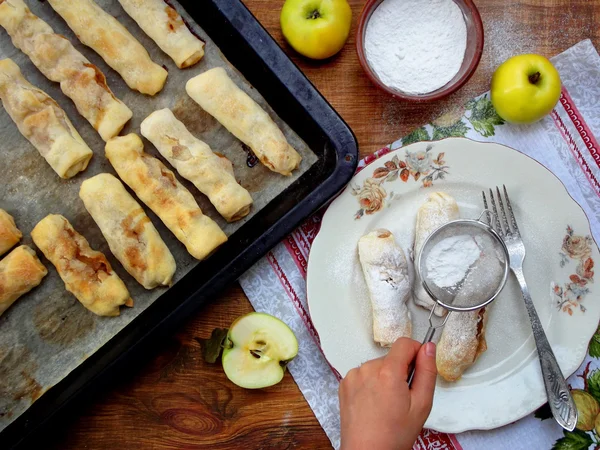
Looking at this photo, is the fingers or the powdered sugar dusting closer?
the fingers

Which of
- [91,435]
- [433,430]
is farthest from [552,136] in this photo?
[91,435]

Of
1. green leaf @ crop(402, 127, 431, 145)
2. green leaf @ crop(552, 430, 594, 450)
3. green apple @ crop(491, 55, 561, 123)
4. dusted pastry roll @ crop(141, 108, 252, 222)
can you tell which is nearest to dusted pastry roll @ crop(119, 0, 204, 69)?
dusted pastry roll @ crop(141, 108, 252, 222)

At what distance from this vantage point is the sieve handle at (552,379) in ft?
6.07

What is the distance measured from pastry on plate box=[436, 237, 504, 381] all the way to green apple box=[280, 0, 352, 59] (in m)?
0.74

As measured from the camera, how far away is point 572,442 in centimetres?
195

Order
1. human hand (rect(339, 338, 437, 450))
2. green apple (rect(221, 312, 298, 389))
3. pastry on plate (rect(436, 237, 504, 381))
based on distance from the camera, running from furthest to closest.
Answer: green apple (rect(221, 312, 298, 389))
pastry on plate (rect(436, 237, 504, 381))
human hand (rect(339, 338, 437, 450))

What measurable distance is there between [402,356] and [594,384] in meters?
0.70

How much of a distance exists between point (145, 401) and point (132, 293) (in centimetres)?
33

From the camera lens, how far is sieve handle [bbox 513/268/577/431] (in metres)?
1.85

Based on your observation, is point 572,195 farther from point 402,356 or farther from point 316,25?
point 316,25

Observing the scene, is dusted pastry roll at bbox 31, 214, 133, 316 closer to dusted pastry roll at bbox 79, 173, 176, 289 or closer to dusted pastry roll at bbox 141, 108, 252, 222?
dusted pastry roll at bbox 79, 173, 176, 289

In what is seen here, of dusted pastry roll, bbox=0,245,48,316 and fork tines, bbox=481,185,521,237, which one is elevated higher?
dusted pastry roll, bbox=0,245,48,316

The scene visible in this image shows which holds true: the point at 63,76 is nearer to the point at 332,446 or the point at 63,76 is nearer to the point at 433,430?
the point at 332,446

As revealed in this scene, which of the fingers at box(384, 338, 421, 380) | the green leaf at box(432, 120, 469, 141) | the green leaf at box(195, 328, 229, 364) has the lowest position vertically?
the fingers at box(384, 338, 421, 380)
